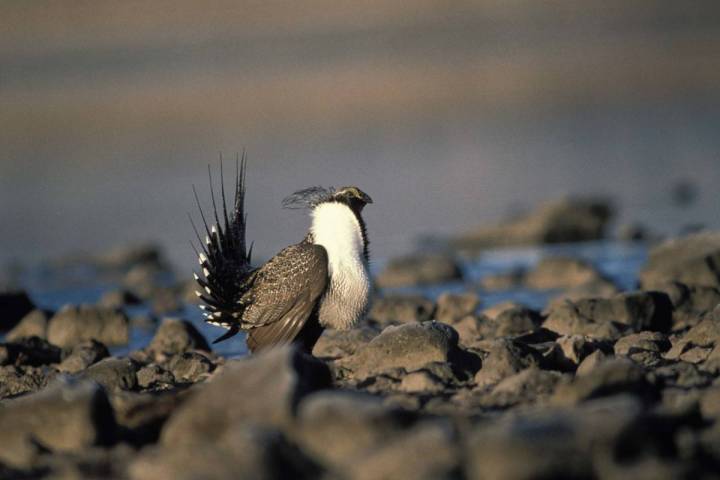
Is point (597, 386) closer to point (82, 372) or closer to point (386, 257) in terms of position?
point (82, 372)

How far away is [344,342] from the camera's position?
6.98 meters

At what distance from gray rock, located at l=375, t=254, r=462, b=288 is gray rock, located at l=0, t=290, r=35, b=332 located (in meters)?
3.18

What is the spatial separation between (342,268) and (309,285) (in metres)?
0.18

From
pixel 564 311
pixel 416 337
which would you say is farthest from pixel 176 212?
pixel 416 337

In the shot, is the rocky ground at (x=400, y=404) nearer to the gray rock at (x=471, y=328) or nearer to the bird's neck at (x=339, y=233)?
the gray rock at (x=471, y=328)

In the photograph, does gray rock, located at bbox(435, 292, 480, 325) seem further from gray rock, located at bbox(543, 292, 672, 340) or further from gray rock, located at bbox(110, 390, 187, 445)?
gray rock, located at bbox(110, 390, 187, 445)

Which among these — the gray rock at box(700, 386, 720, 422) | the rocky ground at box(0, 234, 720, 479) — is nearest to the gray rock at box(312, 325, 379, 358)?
the rocky ground at box(0, 234, 720, 479)

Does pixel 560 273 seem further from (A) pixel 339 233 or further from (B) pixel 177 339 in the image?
(A) pixel 339 233

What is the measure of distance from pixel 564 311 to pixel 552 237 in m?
6.65

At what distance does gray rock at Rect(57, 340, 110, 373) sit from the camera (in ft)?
22.5

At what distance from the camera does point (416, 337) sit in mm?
5793

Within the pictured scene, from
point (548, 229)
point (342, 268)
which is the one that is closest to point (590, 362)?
point (342, 268)

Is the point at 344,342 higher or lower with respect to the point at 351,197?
lower

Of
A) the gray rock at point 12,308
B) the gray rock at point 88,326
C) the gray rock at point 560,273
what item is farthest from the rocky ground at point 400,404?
the gray rock at point 560,273
